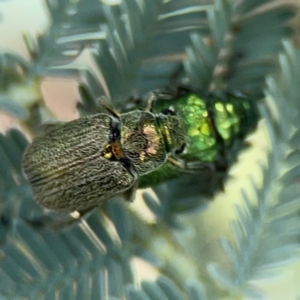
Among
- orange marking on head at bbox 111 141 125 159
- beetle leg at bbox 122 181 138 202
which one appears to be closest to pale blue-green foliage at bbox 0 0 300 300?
beetle leg at bbox 122 181 138 202

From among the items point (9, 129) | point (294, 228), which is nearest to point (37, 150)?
point (9, 129)

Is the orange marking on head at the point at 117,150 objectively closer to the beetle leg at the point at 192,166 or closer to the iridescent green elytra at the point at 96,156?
the iridescent green elytra at the point at 96,156

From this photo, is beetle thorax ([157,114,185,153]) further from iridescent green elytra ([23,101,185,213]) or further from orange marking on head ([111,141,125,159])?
orange marking on head ([111,141,125,159])

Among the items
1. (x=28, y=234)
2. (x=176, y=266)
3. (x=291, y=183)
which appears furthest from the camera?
(x=176, y=266)

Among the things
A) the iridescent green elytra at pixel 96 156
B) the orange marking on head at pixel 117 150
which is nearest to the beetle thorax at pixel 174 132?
the iridescent green elytra at pixel 96 156

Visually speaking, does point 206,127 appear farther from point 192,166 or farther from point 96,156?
point 96,156

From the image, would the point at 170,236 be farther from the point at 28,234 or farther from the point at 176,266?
the point at 28,234

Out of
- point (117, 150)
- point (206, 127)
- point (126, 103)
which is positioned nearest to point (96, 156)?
point (117, 150)
